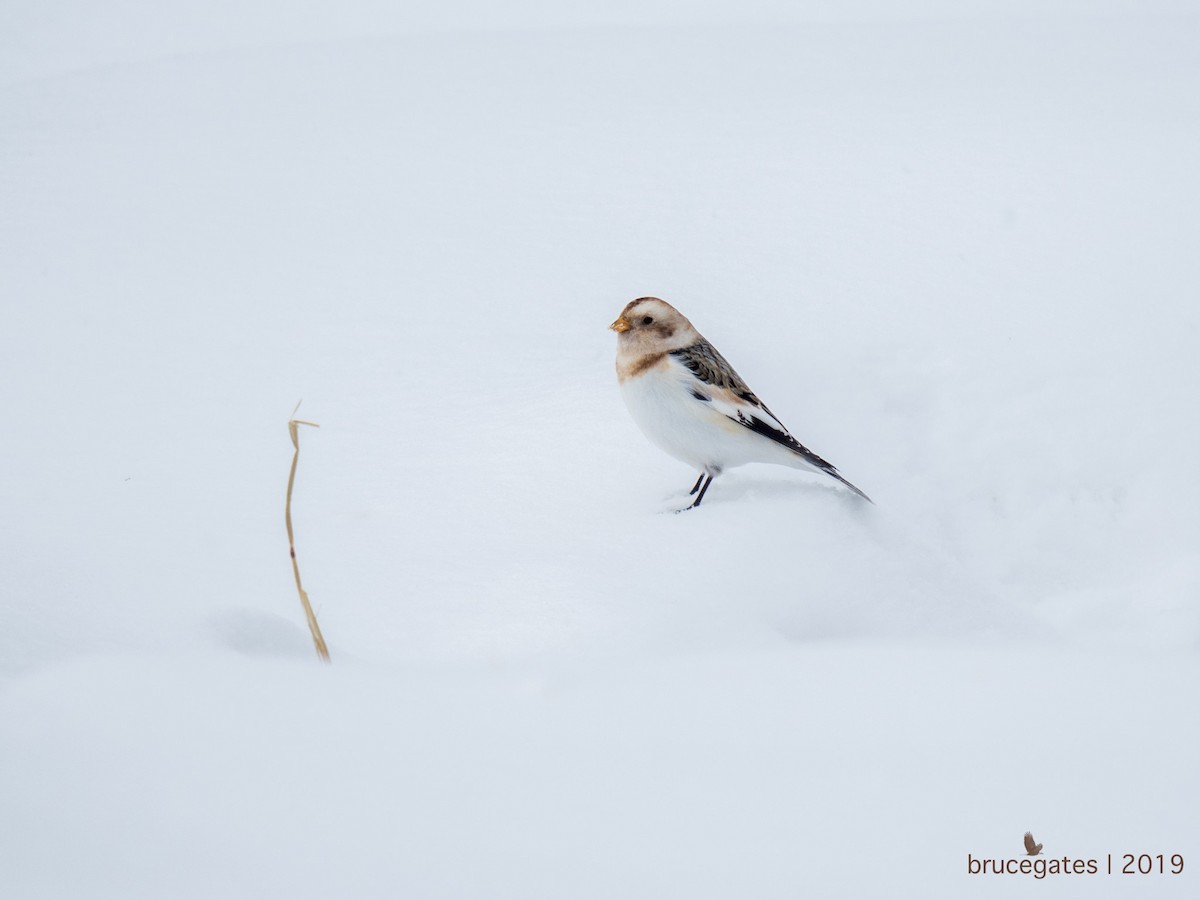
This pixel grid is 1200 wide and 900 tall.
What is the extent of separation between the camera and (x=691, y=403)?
3.15m

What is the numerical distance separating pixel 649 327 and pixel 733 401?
36 centimetres

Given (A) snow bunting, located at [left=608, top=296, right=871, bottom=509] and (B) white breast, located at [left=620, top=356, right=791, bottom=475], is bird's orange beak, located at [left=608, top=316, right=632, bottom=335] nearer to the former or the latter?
(A) snow bunting, located at [left=608, top=296, right=871, bottom=509]

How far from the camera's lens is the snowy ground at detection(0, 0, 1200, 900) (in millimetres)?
1868

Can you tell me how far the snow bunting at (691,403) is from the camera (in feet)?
10.4

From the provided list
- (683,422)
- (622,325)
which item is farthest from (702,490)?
(622,325)

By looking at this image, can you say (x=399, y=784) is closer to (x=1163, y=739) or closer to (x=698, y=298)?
(x=1163, y=739)

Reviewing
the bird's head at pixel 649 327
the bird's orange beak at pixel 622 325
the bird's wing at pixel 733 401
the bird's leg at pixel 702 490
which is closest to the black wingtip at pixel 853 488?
the bird's wing at pixel 733 401

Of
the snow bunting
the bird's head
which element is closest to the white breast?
the snow bunting

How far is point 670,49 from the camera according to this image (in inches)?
249

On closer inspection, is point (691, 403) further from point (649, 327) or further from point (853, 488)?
point (853, 488)

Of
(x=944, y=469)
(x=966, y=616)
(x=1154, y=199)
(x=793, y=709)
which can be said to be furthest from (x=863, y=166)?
(x=793, y=709)

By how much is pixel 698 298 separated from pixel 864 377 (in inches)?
30.9

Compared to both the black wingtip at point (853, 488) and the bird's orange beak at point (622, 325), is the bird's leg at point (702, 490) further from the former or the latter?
the bird's orange beak at point (622, 325)

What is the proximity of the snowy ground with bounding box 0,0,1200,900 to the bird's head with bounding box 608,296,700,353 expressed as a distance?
44cm
